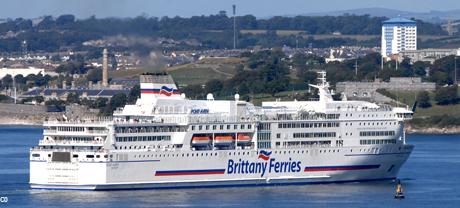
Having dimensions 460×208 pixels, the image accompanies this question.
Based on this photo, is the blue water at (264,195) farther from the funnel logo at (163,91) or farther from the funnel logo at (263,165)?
the funnel logo at (163,91)

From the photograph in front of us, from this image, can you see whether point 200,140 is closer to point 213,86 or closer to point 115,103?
point 115,103

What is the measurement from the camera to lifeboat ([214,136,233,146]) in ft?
182

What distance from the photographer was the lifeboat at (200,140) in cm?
5497

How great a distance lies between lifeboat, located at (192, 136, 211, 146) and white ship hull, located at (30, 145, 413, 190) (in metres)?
0.43

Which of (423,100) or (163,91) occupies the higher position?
(163,91)

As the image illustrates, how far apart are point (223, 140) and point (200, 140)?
3.01 ft

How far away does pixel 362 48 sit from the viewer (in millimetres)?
184625

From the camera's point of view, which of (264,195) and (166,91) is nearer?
(264,195)

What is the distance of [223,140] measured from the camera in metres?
55.7

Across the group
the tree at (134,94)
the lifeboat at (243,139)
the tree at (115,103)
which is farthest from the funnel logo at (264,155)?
the tree at (134,94)

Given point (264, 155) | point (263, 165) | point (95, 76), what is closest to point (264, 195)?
point (263, 165)

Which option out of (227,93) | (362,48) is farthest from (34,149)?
(362,48)

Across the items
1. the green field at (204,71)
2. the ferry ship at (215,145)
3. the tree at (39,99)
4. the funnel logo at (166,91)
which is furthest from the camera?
the green field at (204,71)

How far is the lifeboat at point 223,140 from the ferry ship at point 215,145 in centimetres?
4
